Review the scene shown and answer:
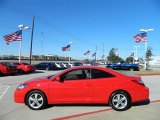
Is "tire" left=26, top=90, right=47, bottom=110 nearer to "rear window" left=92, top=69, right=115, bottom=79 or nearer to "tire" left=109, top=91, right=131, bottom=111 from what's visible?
"rear window" left=92, top=69, right=115, bottom=79

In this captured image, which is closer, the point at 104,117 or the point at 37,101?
the point at 104,117

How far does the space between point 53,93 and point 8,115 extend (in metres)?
1.51

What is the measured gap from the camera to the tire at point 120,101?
8.10 m

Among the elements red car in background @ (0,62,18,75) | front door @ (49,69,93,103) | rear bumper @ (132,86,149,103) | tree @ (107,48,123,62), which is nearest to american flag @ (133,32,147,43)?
red car in background @ (0,62,18,75)

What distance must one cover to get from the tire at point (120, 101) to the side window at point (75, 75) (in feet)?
3.59

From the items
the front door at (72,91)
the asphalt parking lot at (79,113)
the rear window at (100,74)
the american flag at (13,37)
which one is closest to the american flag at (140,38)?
the american flag at (13,37)

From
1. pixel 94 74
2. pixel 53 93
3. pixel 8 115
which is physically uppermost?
pixel 94 74

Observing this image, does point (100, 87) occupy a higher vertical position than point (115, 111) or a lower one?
higher

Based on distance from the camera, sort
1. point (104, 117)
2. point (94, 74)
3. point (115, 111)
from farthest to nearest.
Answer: point (94, 74) → point (115, 111) → point (104, 117)

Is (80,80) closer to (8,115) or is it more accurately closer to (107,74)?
(107,74)

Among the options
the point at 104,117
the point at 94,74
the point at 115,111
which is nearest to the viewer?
the point at 104,117

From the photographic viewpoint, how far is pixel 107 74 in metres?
8.48

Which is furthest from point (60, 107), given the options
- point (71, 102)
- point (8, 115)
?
point (8, 115)

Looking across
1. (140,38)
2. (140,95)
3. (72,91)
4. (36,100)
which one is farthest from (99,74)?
(140,38)
